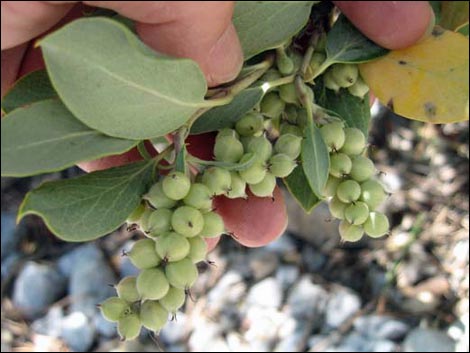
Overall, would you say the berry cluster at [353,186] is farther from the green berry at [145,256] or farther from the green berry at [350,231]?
the green berry at [145,256]


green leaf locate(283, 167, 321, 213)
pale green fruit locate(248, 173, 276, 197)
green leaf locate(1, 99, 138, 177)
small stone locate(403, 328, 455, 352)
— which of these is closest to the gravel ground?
small stone locate(403, 328, 455, 352)

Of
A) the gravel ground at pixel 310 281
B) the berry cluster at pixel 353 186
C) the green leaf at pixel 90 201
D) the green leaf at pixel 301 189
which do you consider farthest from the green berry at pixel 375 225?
the gravel ground at pixel 310 281

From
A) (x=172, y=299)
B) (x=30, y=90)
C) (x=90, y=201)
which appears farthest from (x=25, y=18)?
(x=172, y=299)

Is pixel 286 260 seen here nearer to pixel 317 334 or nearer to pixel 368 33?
pixel 317 334

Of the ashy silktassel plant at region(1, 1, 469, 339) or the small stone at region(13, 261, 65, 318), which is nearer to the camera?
the ashy silktassel plant at region(1, 1, 469, 339)

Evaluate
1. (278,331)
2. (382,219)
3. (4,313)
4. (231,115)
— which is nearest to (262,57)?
(231,115)

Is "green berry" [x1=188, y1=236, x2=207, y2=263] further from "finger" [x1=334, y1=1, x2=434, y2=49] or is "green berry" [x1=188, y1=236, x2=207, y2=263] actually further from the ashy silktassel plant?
"finger" [x1=334, y1=1, x2=434, y2=49]
